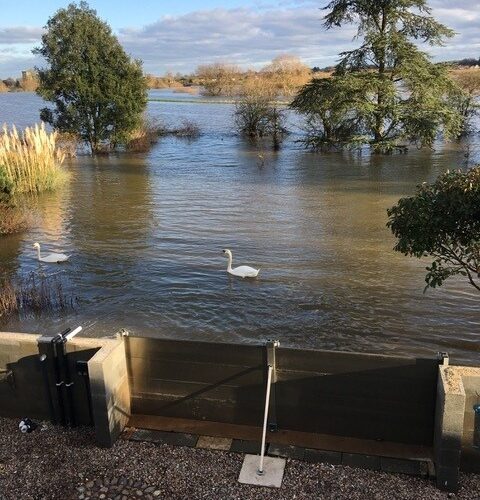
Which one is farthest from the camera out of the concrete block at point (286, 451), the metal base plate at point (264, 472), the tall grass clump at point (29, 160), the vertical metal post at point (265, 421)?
the tall grass clump at point (29, 160)

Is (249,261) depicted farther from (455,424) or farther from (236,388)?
(455,424)

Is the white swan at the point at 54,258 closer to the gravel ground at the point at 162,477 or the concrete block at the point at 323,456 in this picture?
the gravel ground at the point at 162,477

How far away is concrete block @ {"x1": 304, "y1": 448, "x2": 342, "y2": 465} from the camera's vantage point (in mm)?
5582

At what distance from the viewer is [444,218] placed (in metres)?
6.14

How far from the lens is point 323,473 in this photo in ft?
17.7

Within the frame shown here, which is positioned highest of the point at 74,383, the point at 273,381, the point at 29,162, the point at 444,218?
the point at 444,218

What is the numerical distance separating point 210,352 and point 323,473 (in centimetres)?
171

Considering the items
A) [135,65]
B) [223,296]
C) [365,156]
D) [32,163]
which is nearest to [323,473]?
[223,296]

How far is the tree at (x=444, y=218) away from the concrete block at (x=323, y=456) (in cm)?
240

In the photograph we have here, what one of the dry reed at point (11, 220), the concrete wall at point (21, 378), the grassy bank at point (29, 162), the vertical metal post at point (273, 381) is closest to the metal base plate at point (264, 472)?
the vertical metal post at point (273, 381)

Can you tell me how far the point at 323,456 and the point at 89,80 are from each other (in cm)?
2843

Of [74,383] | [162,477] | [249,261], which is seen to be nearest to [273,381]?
[162,477]

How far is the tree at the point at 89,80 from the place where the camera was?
2870cm

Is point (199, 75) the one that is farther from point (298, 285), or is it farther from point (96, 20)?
point (298, 285)
